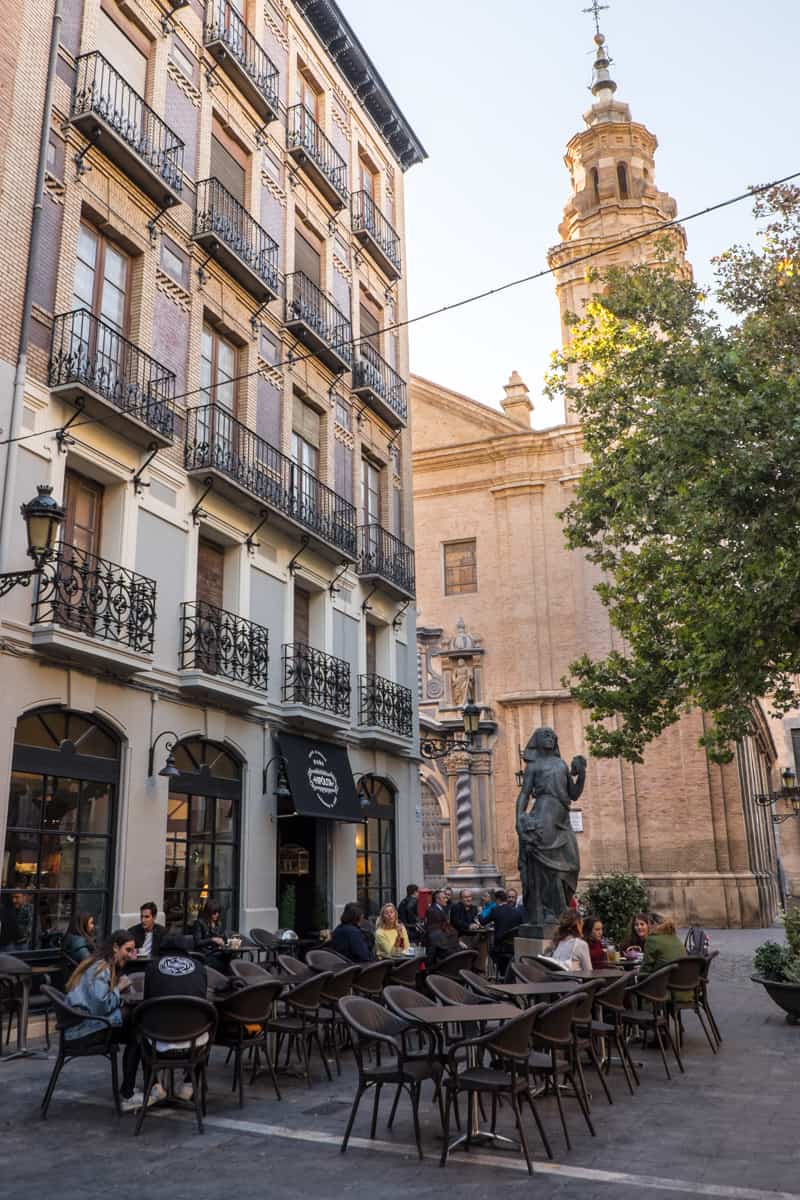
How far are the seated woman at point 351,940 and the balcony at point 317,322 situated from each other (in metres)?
10.2

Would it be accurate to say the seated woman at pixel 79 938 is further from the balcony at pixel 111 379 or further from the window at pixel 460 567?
the window at pixel 460 567

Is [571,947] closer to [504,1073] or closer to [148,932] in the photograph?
[504,1073]

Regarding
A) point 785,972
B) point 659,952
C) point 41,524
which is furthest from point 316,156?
point 785,972

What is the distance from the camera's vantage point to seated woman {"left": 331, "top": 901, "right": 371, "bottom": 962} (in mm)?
10875

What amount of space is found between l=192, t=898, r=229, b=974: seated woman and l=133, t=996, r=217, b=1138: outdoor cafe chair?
11.0 ft

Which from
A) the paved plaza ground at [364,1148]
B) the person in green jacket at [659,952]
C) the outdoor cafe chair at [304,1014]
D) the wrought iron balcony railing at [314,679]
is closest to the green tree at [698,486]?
the wrought iron balcony railing at [314,679]

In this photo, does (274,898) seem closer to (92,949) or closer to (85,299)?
(92,949)

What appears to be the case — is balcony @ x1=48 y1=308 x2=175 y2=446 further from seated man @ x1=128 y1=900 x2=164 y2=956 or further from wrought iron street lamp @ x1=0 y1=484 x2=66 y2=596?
seated man @ x1=128 y1=900 x2=164 y2=956

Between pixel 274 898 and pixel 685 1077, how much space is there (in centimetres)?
808

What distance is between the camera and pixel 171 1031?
713 centimetres

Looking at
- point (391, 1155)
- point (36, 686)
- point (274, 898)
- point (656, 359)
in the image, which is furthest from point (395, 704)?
point (391, 1155)

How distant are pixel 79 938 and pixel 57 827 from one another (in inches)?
66.5

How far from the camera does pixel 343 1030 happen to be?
10.7m

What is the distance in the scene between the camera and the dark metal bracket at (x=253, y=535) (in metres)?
16.0
